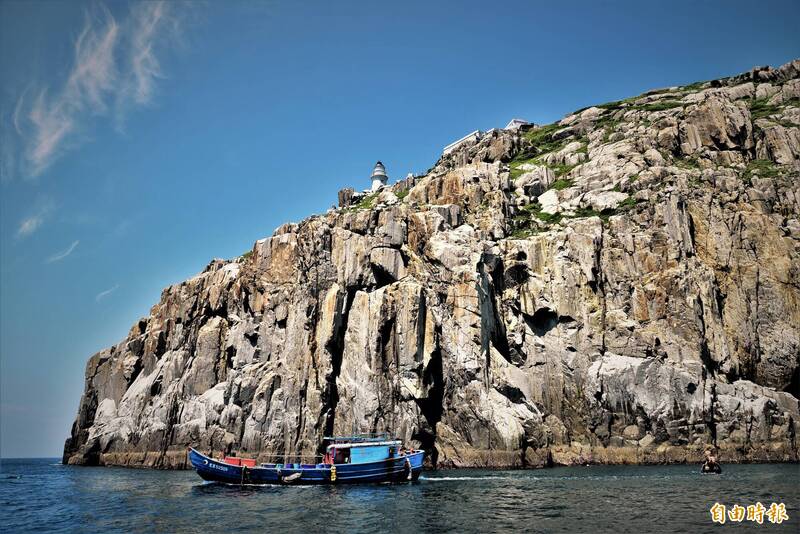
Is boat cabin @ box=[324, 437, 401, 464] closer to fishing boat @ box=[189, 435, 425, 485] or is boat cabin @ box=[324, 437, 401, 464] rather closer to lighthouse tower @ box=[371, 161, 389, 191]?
fishing boat @ box=[189, 435, 425, 485]

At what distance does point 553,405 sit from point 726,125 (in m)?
60.5

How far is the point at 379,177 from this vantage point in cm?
16562

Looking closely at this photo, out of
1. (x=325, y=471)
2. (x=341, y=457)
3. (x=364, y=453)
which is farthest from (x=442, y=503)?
(x=341, y=457)

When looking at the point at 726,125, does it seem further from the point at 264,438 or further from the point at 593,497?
the point at 264,438

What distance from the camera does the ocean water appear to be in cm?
3241

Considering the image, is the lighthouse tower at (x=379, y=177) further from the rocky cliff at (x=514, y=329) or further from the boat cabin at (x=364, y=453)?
the boat cabin at (x=364, y=453)

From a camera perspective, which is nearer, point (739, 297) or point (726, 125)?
point (739, 297)

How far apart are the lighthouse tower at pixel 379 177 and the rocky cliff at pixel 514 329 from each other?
71.7 metres

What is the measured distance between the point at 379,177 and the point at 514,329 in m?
99.5

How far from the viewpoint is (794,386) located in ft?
227

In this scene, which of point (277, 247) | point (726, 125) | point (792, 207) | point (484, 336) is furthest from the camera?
point (726, 125)

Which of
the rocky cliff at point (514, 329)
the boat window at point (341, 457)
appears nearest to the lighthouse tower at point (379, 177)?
the rocky cliff at point (514, 329)

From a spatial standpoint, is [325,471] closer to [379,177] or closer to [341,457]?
[341,457]

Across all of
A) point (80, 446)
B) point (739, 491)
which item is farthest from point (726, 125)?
point (80, 446)
